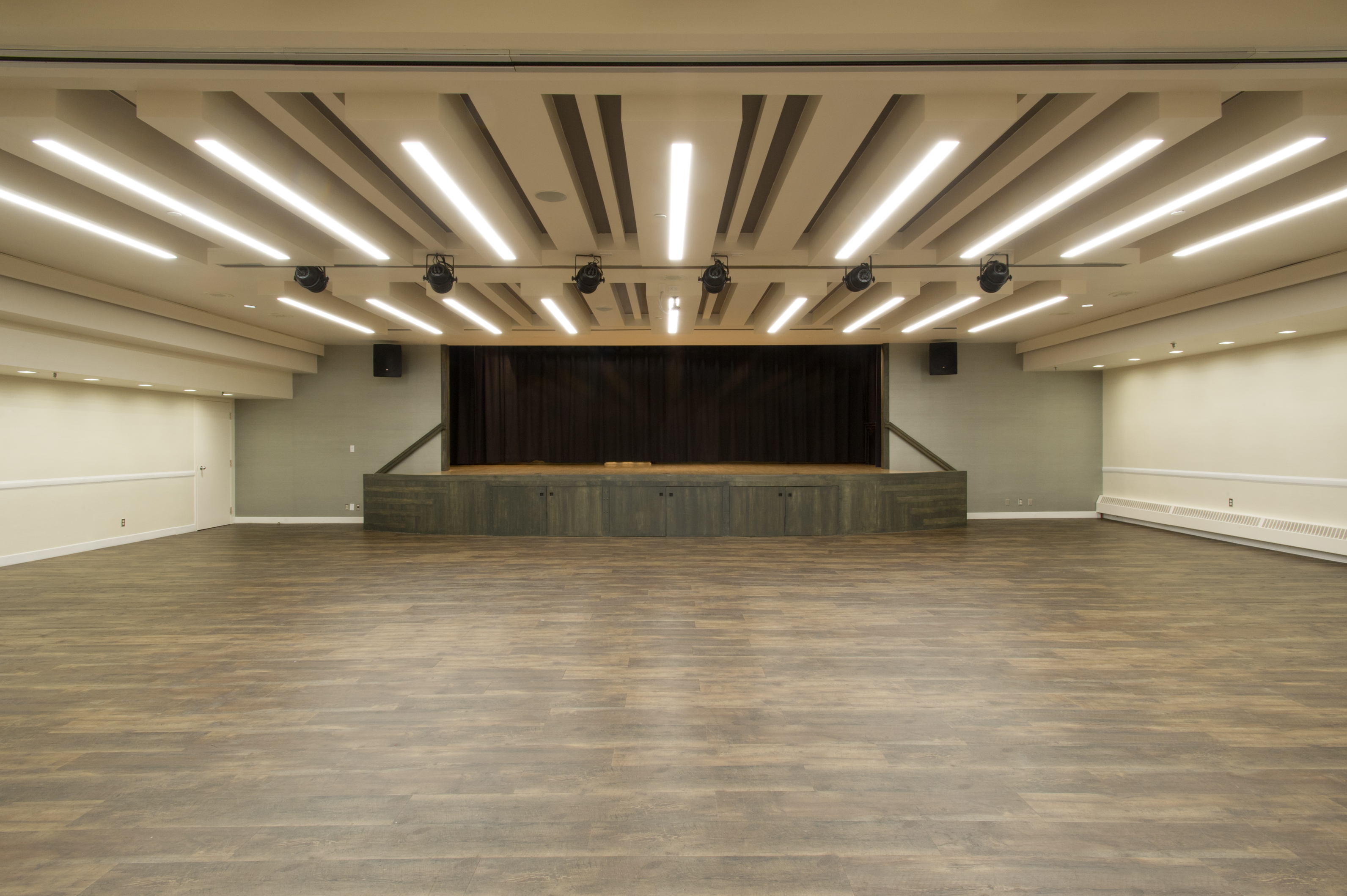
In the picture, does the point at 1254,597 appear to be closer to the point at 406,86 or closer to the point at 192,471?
the point at 406,86

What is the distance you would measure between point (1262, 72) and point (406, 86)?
13.8 feet

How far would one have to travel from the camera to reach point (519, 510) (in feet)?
30.2

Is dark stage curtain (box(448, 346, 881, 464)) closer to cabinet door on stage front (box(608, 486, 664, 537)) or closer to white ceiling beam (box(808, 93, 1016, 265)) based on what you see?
cabinet door on stage front (box(608, 486, 664, 537))

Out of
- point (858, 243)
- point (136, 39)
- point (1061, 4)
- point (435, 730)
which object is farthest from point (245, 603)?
point (1061, 4)

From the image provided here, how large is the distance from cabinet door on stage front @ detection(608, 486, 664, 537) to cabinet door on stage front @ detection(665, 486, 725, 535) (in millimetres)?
157

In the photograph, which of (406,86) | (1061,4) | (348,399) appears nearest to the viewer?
(1061,4)

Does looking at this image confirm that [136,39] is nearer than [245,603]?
Yes

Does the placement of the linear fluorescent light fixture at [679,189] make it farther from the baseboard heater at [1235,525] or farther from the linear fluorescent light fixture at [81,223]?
the baseboard heater at [1235,525]

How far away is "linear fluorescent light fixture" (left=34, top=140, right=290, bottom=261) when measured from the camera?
10.8 ft

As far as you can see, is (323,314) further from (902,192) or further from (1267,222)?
(1267,222)

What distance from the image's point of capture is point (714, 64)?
2.67 metres

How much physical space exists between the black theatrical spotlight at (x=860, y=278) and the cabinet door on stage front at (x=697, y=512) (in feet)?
13.5

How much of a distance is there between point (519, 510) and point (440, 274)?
4.51m

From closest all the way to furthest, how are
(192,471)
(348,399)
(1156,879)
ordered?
(1156,879)
(192,471)
(348,399)
